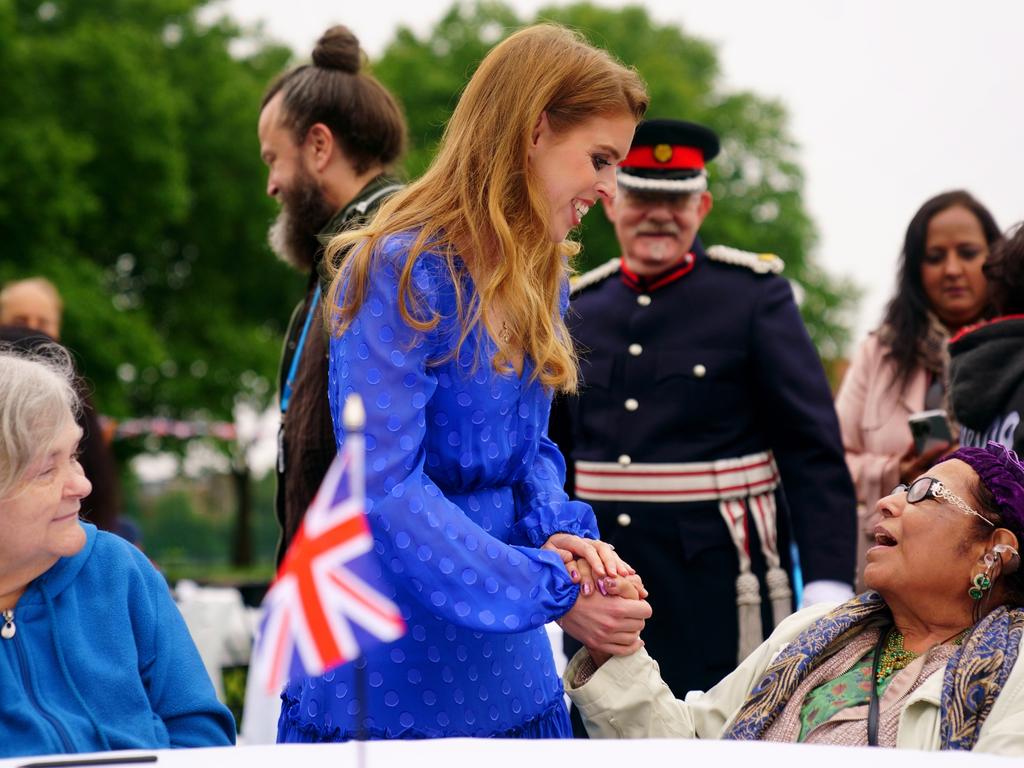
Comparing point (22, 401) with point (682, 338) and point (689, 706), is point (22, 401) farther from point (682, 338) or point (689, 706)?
point (682, 338)

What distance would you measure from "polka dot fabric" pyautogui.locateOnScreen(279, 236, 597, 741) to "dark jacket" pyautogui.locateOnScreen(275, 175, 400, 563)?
0.79m

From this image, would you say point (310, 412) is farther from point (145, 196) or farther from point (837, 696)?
point (145, 196)

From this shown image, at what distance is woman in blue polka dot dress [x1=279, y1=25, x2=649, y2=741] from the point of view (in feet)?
7.91

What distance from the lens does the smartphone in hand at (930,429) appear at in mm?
4496

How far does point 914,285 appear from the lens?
5.11 m

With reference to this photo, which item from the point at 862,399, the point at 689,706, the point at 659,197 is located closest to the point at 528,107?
the point at 689,706

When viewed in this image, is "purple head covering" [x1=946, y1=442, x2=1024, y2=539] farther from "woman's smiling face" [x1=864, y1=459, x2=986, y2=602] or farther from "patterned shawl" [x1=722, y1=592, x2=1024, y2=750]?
"patterned shawl" [x1=722, y1=592, x2=1024, y2=750]

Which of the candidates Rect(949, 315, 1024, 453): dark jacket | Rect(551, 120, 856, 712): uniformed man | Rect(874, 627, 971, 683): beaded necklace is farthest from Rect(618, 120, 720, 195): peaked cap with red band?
Rect(874, 627, 971, 683): beaded necklace

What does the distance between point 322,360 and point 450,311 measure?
3.39 ft

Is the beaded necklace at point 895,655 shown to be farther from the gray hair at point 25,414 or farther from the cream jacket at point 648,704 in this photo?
the gray hair at point 25,414

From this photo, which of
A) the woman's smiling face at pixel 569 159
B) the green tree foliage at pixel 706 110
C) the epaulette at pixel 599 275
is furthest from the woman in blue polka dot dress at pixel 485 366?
the green tree foliage at pixel 706 110

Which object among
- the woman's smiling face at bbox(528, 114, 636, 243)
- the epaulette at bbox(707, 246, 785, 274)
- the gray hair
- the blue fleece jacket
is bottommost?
the blue fleece jacket

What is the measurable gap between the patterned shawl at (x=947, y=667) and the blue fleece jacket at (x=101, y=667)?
42.2 inches

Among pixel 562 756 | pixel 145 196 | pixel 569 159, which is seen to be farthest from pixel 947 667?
pixel 145 196
